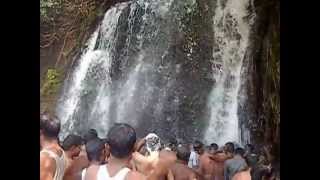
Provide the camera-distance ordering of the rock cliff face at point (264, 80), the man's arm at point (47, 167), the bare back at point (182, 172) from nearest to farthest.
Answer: the man's arm at point (47, 167) < the bare back at point (182, 172) < the rock cliff face at point (264, 80)

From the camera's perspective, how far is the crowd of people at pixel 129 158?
188cm

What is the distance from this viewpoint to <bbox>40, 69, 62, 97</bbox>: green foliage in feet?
6.17

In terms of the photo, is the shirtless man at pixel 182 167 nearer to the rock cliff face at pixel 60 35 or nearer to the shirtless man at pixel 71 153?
the shirtless man at pixel 71 153

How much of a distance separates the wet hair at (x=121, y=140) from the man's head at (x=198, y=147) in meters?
0.22

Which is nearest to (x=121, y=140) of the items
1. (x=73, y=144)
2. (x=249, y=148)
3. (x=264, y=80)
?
(x=73, y=144)

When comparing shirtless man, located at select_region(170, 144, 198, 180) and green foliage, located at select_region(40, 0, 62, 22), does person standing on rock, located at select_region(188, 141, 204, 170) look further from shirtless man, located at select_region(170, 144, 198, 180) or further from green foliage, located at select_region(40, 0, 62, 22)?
green foliage, located at select_region(40, 0, 62, 22)

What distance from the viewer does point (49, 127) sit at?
1.88 meters

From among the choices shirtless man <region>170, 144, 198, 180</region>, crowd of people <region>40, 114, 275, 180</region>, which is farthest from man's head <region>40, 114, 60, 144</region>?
shirtless man <region>170, 144, 198, 180</region>

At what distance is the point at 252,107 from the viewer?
2072 millimetres

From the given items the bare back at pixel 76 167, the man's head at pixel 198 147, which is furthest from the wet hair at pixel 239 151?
the bare back at pixel 76 167

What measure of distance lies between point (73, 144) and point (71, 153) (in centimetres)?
3

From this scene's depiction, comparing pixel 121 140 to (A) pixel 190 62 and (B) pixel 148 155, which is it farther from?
(A) pixel 190 62
